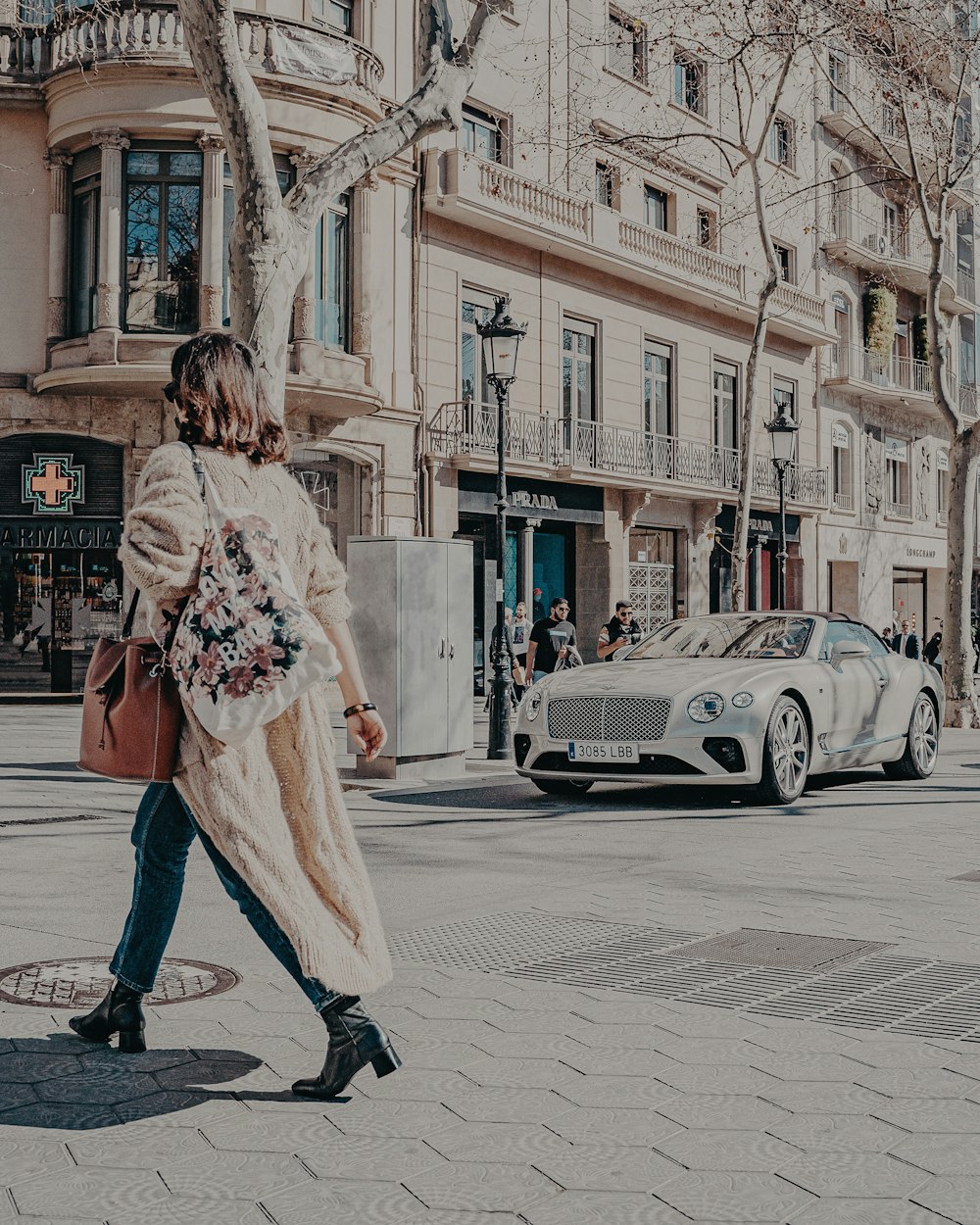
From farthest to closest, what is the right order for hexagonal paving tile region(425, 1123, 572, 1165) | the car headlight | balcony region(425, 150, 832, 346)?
balcony region(425, 150, 832, 346), the car headlight, hexagonal paving tile region(425, 1123, 572, 1165)

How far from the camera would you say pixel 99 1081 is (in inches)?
152

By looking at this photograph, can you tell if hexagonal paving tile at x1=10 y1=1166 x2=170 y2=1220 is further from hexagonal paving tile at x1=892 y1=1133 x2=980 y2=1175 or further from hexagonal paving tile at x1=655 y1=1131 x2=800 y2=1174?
hexagonal paving tile at x1=892 y1=1133 x2=980 y2=1175

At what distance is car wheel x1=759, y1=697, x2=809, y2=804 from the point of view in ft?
34.5

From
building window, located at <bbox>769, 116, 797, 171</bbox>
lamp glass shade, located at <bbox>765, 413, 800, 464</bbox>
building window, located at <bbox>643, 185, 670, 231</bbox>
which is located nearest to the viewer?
lamp glass shade, located at <bbox>765, 413, 800, 464</bbox>

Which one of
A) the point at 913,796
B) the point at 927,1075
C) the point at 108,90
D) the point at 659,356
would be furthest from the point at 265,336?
the point at 659,356

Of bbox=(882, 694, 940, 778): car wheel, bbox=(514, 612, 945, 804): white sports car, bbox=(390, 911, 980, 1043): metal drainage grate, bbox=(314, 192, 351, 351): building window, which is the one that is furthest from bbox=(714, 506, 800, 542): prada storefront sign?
bbox=(390, 911, 980, 1043): metal drainage grate

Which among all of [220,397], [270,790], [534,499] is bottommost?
[270,790]

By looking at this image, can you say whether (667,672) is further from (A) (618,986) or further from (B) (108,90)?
(B) (108,90)

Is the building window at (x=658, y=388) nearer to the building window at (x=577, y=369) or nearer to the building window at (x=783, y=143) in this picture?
the building window at (x=577, y=369)

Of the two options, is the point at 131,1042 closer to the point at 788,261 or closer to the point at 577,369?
the point at 577,369

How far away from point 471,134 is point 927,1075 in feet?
79.0

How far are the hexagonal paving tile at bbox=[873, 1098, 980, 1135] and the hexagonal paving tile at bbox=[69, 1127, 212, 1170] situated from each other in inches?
65.6

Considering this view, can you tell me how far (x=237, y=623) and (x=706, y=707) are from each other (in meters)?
7.11

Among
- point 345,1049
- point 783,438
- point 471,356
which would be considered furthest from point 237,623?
point 471,356
